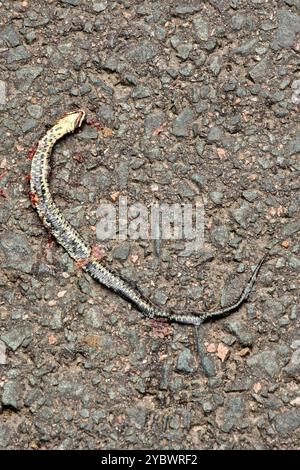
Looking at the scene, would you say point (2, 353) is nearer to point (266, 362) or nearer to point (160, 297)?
point (160, 297)

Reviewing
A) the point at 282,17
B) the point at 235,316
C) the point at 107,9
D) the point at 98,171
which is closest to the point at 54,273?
the point at 98,171

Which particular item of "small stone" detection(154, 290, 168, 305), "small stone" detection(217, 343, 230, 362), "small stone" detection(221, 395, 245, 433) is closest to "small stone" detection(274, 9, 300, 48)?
"small stone" detection(154, 290, 168, 305)

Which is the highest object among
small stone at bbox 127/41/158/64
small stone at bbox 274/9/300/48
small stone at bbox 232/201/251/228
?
small stone at bbox 274/9/300/48

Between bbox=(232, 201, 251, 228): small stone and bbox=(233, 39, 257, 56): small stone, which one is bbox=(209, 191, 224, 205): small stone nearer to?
bbox=(232, 201, 251, 228): small stone

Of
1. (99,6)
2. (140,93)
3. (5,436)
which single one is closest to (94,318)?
(5,436)

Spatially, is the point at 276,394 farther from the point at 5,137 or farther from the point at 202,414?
the point at 5,137

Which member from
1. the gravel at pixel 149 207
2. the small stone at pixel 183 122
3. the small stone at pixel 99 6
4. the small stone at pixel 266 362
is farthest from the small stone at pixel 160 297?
the small stone at pixel 99 6

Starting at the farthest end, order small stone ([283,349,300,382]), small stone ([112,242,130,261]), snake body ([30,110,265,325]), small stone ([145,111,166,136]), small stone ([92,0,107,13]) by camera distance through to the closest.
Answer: small stone ([92,0,107,13])
small stone ([145,111,166,136])
small stone ([112,242,130,261])
snake body ([30,110,265,325])
small stone ([283,349,300,382])
